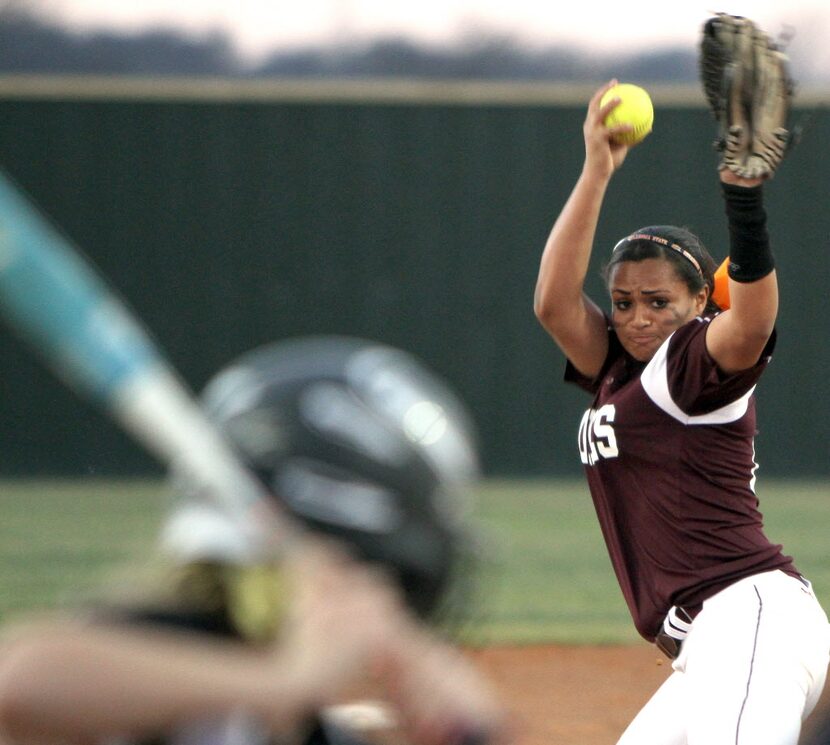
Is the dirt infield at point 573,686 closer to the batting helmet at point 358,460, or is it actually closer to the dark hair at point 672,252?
the dark hair at point 672,252

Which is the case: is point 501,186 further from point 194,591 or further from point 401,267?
point 194,591

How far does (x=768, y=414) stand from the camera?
49.7 feet

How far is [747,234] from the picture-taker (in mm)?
3264

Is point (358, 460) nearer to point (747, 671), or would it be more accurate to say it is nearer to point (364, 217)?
point (747, 671)

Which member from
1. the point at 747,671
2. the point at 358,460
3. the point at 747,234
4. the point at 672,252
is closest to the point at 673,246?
the point at 672,252

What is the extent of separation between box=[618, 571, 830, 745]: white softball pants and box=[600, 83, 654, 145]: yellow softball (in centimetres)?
119

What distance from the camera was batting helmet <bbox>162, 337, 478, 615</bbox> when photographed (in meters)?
1.66

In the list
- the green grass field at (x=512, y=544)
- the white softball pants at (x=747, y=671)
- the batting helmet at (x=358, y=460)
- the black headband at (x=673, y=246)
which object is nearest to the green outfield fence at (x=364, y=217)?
the green grass field at (x=512, y=544)

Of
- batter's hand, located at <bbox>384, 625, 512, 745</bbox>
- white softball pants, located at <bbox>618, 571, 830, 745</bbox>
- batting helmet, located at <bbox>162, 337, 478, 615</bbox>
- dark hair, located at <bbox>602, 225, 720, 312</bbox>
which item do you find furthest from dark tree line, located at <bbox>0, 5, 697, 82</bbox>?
batter's hand, located at <bbox>384, 625, 512, 745</bbox>

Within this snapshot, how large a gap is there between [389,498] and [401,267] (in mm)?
14013

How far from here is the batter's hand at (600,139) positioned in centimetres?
379

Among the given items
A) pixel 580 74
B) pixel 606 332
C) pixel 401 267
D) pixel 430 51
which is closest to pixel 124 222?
pixel 401 267

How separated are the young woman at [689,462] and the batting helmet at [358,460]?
1632 millimetres

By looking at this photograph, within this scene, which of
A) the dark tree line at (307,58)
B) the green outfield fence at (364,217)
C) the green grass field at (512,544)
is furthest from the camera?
the dark tree line at (307,58)
